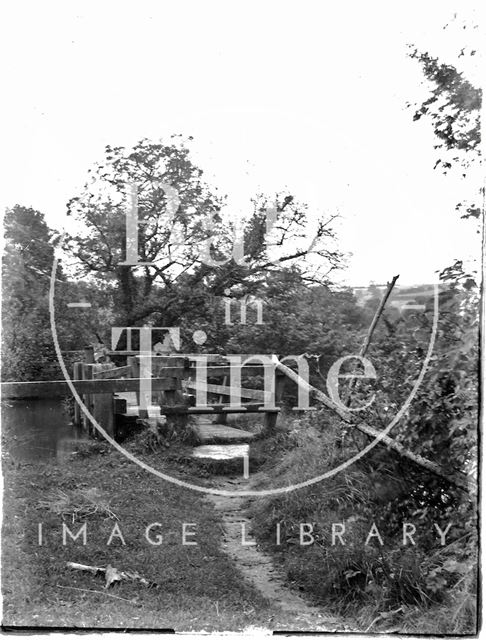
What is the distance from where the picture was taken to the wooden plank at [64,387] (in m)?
2.26

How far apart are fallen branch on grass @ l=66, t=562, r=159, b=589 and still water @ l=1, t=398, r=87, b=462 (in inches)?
15.8

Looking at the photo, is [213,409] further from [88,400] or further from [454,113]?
[454,113]

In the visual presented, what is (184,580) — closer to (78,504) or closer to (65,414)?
(78,504)

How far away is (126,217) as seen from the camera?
2291mm

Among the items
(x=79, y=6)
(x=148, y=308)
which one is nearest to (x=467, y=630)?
(x=148, y=308)

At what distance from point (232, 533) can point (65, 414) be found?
0.73 meters

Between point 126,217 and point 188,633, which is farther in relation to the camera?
point 126,217

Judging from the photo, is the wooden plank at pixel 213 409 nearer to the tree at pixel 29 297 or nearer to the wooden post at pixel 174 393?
the wooden post at pixel 174 393

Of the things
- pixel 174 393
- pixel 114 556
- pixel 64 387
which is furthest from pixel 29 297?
pixel 114 556

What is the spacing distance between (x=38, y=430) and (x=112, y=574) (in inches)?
23.2

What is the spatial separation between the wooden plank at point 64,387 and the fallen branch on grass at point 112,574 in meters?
0.58

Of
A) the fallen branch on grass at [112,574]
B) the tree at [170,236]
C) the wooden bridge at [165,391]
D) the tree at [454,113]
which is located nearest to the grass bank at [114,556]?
the fallen branch on grass at [112,574]

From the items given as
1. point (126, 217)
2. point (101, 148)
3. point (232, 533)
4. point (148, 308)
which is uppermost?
point (101, 148)

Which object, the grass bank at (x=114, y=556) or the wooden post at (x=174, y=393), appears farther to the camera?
the wooden post at (x=174, y=393)
